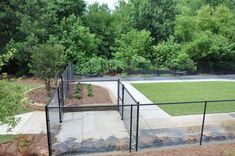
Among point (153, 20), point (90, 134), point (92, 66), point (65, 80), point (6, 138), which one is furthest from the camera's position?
point (153, 20)

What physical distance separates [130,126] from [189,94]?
832 cm

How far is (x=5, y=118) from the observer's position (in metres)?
6.36

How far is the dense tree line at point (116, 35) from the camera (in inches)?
787

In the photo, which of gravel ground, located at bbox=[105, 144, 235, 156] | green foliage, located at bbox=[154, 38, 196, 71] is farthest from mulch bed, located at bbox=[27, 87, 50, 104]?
green foliage, located at bbox=[154, 38, 196, 71]

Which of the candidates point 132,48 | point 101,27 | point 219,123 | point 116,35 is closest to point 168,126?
point 219,123

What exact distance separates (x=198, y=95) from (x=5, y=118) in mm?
11408

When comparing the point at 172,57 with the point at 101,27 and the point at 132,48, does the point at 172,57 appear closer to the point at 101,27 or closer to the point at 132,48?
the point at 132,48

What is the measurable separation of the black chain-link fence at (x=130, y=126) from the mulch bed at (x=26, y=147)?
317mm

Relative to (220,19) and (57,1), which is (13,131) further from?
(220,19)

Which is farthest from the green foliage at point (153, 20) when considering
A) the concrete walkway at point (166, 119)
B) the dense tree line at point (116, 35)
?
the concrete walkway at point (166, 119)

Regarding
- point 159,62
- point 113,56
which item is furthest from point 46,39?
point 159,62

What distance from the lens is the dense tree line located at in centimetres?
2000

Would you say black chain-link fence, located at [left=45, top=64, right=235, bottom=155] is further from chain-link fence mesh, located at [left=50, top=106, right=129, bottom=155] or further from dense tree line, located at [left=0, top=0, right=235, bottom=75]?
dense tree line, located at [left=0, top=0, right=235, bottom=75]

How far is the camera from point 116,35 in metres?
25.8
